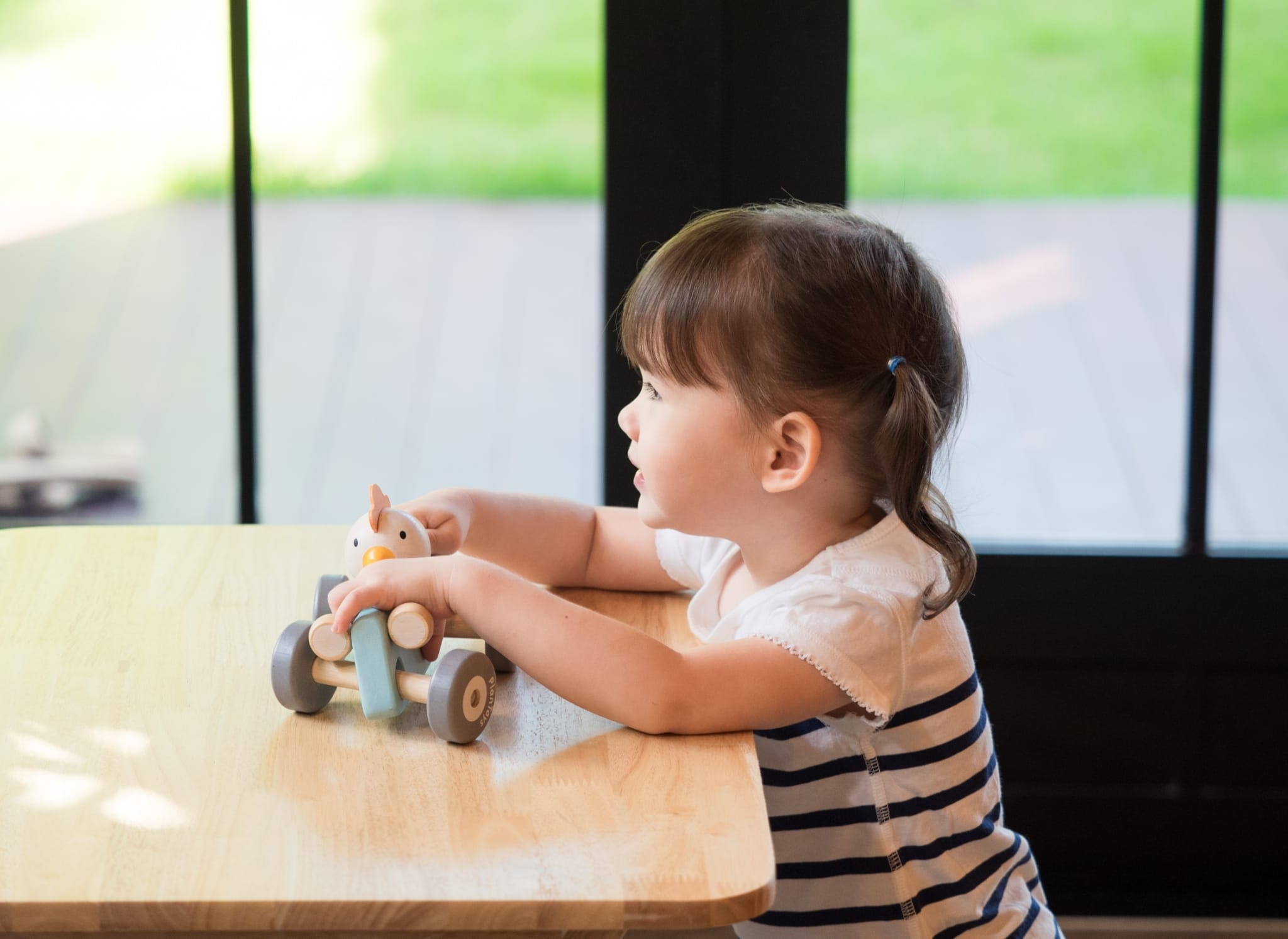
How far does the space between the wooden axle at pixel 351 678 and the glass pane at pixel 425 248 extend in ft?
2.62

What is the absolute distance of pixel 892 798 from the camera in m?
0.98

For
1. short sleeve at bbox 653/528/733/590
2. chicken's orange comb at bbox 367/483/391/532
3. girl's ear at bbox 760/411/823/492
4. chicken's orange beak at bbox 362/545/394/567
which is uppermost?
girl's ear at bbox 760/411/823/492

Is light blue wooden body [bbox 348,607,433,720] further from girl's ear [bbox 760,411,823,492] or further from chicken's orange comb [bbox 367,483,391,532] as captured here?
girl's ear [bbox 760,411,823,492]

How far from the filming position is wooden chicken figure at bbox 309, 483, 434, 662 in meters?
0.85

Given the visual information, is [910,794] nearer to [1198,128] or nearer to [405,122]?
[1198,128]

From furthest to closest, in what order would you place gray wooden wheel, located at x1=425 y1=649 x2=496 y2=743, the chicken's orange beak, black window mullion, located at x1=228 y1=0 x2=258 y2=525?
black window mullion, located at x1=228 y1=0 x2=258 y2=525, the chicken's orange beak, gray wooden wheel, located at x1=425 y1=649 x2=496 y2=743

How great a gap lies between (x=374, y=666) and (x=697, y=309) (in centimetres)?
33

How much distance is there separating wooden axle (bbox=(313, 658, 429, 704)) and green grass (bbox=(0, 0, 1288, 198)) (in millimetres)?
871

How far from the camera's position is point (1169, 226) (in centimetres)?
176

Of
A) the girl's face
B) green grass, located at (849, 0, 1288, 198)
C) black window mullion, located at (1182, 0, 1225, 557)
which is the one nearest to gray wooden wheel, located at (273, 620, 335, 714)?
the girl's face

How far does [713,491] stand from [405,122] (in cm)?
149

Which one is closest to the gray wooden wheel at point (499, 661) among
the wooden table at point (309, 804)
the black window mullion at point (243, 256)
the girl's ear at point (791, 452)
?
the wooden table at point (309, 804)

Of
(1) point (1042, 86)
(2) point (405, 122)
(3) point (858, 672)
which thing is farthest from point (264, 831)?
(2) point (405, 122)

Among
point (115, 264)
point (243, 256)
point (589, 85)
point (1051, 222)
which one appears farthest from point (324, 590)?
point (115, 264)
